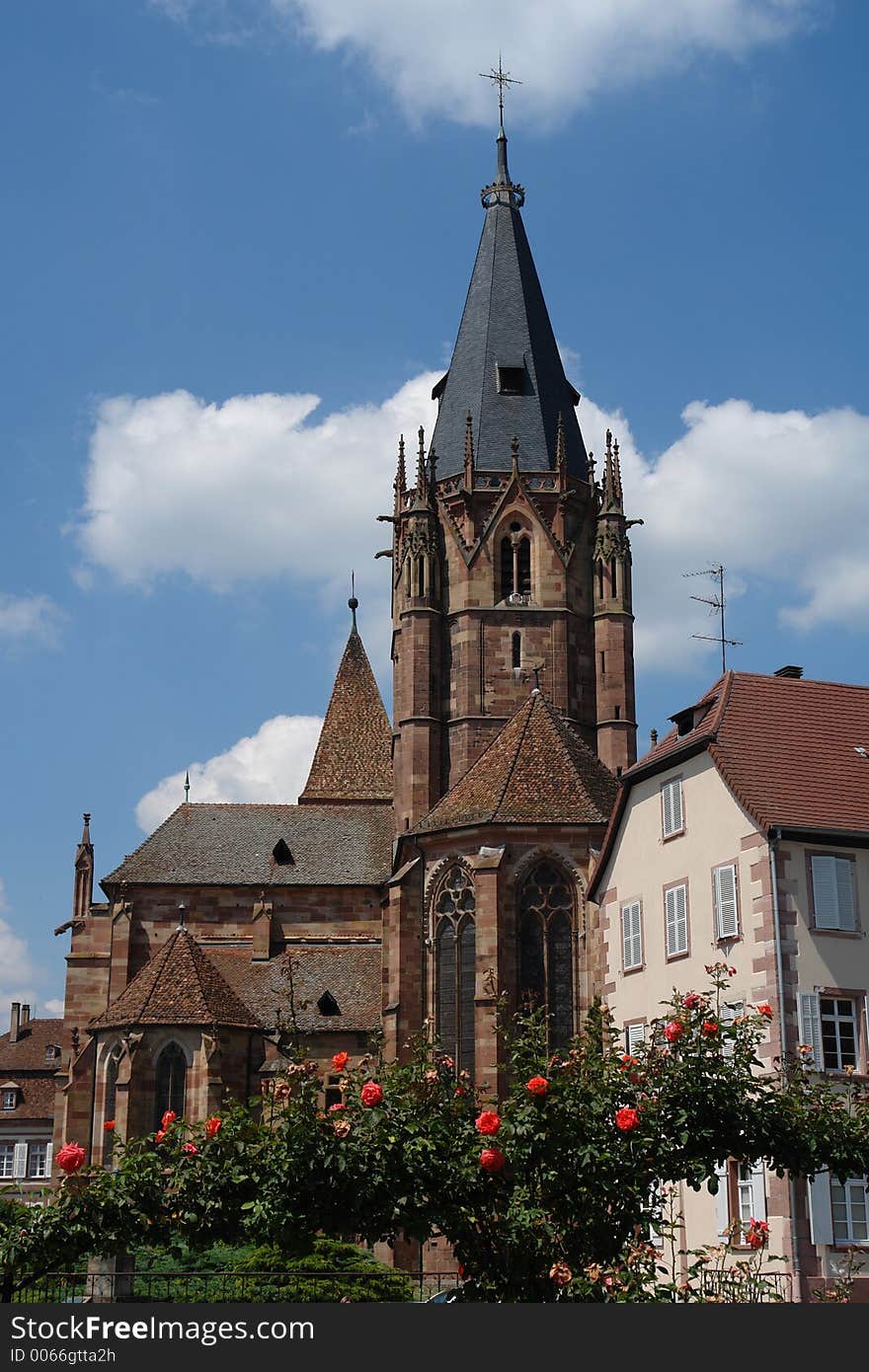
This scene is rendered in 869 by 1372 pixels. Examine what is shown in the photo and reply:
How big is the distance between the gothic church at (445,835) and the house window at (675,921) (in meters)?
9.16

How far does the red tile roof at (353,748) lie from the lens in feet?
216

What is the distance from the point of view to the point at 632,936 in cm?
3200

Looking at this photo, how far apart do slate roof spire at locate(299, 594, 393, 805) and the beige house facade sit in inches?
1246

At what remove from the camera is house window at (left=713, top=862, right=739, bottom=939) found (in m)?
28.0

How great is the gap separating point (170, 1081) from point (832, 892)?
2414 cm

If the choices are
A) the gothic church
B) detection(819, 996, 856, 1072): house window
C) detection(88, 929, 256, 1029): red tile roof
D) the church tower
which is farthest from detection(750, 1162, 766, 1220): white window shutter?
the church tower

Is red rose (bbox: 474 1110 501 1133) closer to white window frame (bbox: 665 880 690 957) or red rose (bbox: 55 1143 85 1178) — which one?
red rose (bbox: 55 1143 85 1178)

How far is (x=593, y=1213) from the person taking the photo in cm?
1616

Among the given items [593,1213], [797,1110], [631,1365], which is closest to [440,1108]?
[593,1213]

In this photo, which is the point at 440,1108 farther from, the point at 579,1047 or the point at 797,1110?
the point at 797,1110

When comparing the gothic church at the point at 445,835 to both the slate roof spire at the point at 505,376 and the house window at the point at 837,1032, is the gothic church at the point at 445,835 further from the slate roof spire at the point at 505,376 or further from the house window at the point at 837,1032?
the house window at the point at 837,1032

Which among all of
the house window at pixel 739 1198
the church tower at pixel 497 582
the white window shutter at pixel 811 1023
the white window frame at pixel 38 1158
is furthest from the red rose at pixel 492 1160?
the white window frame at pixel 38 1158

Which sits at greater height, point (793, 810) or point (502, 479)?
point (502, 479)

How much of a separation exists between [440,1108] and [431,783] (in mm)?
34117
